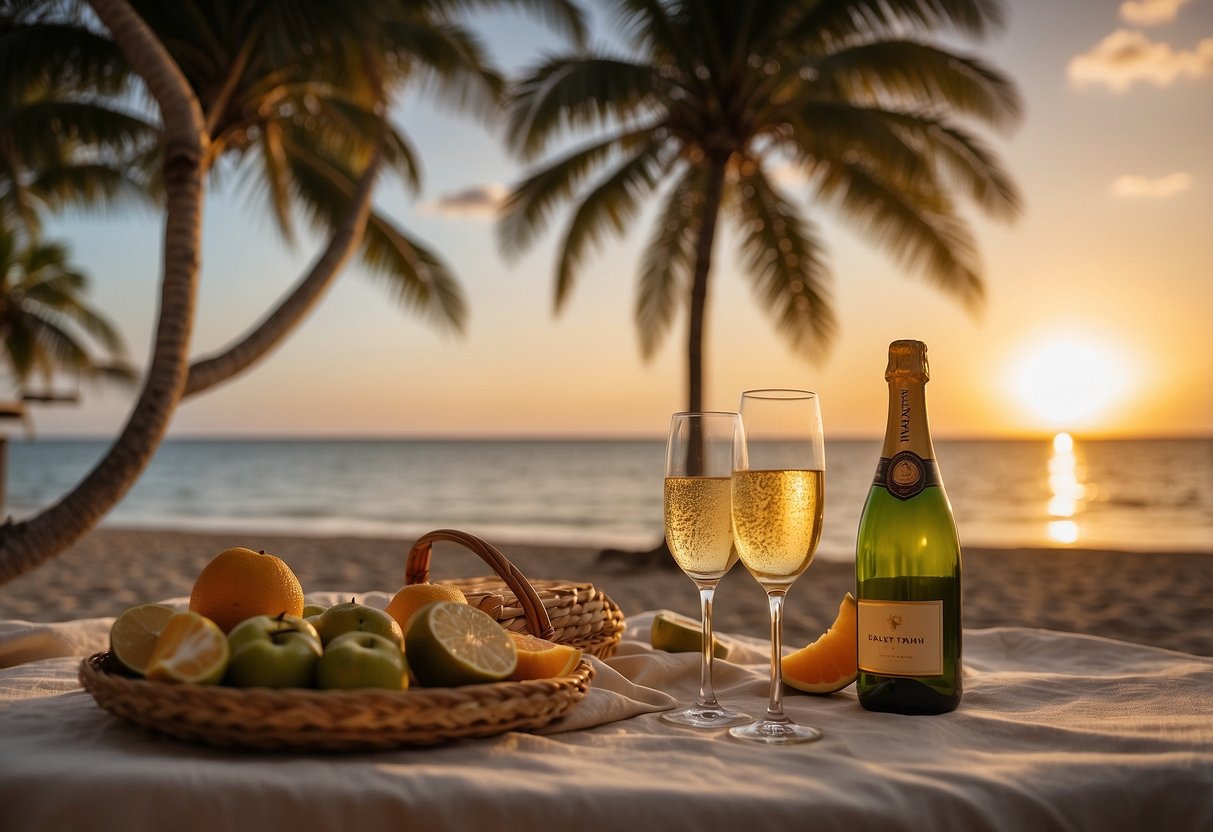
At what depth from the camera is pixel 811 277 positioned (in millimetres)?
11195

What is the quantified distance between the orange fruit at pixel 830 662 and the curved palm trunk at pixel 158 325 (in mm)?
4115

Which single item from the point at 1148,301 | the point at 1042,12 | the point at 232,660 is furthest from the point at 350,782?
the point at 1148,301

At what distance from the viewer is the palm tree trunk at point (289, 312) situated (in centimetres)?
595

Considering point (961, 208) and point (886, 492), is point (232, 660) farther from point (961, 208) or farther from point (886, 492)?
point (961, 208)

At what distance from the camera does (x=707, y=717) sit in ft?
5.01

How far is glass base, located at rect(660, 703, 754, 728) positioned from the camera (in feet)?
4.90

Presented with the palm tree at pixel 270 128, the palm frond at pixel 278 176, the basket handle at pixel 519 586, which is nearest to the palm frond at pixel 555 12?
the palm tree at pixel 270 128

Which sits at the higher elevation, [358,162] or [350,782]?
[358,162]

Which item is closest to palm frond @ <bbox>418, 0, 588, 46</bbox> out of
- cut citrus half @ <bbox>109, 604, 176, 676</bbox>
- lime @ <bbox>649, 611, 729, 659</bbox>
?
lime @ <bbox>649, 611, 729, 659</bbox>

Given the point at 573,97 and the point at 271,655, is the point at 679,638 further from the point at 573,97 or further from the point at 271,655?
the point at 573,97

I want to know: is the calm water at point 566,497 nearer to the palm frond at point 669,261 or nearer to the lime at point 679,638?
the palm frond at point 669,261

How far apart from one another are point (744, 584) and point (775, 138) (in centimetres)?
479

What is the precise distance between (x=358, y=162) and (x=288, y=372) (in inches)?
996

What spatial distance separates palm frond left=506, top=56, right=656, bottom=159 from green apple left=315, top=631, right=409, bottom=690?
841 centimetres
